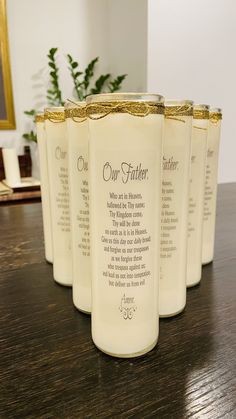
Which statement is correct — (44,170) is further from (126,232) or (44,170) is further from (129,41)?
(129,41)

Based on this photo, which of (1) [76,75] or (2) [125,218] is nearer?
(2) [125,218]

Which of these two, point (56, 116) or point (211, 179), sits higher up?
point (56, 116)

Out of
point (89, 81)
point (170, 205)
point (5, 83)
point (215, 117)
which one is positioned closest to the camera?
point (170, 205)

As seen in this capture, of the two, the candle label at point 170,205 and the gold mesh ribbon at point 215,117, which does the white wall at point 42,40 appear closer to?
the gold mesh ribbon at point 215,117

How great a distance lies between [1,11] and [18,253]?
2.11m

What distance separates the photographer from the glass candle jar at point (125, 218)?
33 centimetres

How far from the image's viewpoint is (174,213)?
43cm

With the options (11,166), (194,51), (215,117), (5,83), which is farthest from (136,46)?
(215,117)

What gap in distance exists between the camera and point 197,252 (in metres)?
0.52

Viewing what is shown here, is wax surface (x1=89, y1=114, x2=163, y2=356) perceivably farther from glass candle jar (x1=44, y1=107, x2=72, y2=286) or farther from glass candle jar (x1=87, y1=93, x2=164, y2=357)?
glass candle jar (x1=44, y1=107, x2=72, y2=286)

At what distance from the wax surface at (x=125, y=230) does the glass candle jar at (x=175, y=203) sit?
0.06 metres

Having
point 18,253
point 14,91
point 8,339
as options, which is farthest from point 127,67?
point 8,339

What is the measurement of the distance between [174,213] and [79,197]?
0.12 metres

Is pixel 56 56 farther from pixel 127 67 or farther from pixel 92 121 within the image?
pixel 92 121
